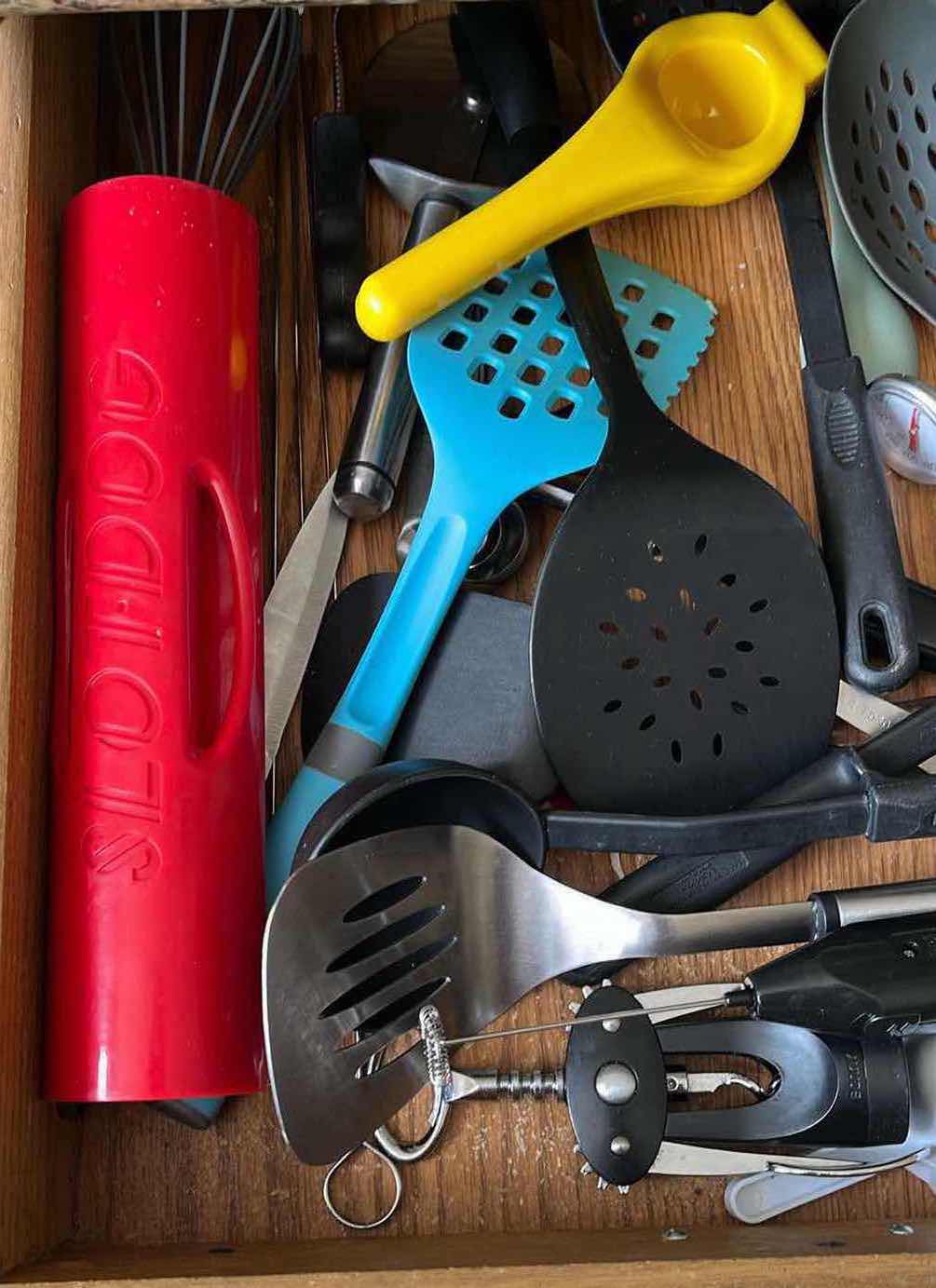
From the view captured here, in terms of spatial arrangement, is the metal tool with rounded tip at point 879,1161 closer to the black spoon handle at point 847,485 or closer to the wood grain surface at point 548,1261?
the wood grain surface at point 548,1261

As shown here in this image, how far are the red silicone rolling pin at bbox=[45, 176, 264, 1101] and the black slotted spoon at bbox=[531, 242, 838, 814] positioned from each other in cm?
14

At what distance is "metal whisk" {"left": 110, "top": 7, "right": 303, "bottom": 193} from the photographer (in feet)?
2.32

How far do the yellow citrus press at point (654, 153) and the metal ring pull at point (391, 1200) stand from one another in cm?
37

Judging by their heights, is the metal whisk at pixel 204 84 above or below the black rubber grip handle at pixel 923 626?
above

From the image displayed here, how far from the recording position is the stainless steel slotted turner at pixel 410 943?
0.53 meters

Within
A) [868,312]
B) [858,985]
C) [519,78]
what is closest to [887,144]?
[868,312]

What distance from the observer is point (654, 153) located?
69 centimetres

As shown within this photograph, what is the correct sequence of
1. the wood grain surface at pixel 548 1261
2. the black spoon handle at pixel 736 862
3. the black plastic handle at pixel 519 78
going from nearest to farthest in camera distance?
the wood grain surface at pixel 548 1261
the black spoon handle at pixel 736 862
the black plastic handle at pixel 519 78

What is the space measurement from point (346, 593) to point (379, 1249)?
0.29m

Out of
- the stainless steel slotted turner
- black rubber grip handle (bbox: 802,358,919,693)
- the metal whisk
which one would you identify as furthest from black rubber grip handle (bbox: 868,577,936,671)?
the metal whisk

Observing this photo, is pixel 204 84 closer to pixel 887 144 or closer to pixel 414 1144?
pixel 887 144

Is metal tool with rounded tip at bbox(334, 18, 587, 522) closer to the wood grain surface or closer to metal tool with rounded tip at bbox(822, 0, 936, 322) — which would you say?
metal tool with rounded tip at bbox(822, 0, 936, 322)

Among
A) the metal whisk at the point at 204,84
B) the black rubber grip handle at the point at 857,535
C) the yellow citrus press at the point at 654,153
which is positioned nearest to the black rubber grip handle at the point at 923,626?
the black rubber grip handle at the point at 857,535

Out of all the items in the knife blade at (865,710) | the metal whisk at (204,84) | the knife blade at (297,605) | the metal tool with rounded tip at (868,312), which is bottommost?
the knife blade at (865,710)
